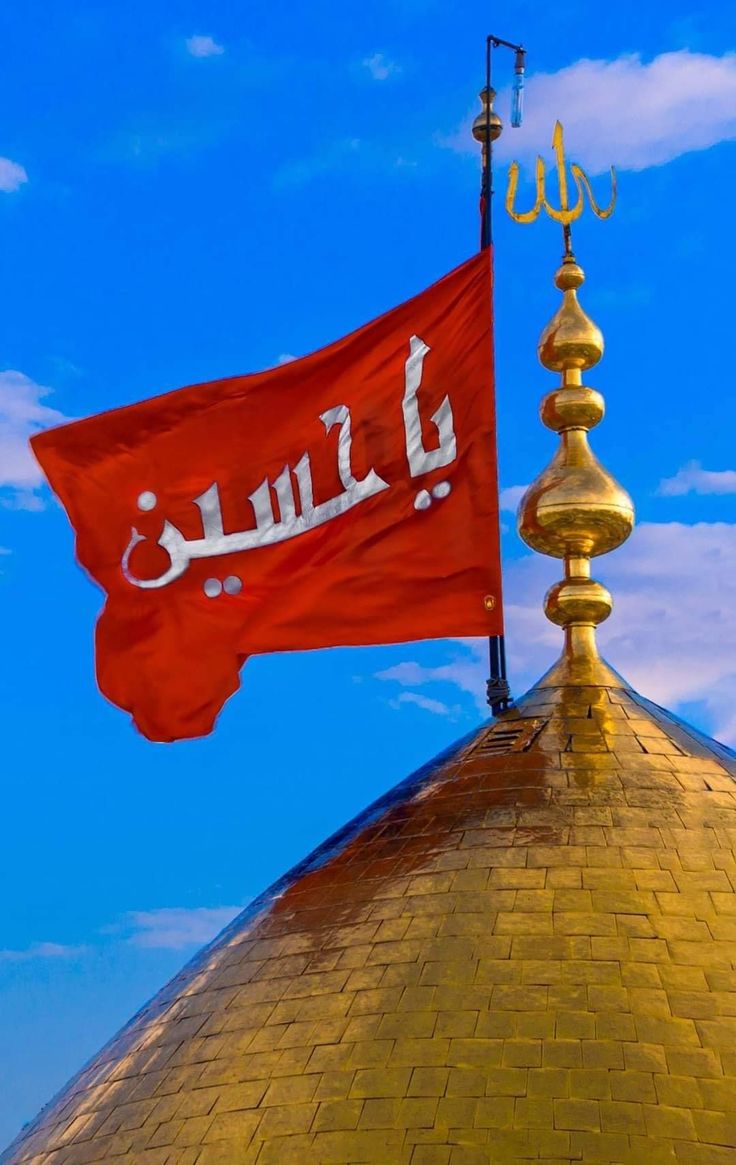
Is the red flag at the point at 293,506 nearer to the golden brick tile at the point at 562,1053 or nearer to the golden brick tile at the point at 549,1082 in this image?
the golden brick tile at the point at 562,1053

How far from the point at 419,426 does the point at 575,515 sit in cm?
142

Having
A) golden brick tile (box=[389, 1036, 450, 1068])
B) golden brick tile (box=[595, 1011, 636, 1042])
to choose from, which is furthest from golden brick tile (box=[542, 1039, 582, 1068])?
golden brick tile (box=[389, 1036, 450, 1068])

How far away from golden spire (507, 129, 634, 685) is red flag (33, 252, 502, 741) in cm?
86

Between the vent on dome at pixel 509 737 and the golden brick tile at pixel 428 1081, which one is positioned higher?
the vent on dome at pixel 509 737

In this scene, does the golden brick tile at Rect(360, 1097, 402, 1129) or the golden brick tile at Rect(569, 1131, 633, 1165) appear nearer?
the golden brick tile at Rect(569, 1131, 633, 1165)

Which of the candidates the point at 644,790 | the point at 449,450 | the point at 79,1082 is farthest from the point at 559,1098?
the point at 449,450

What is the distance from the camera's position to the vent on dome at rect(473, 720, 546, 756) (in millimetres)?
15055

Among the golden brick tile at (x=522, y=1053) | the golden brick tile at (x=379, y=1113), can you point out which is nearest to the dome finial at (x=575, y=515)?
the golden brick tile at (x=522, y=1053)

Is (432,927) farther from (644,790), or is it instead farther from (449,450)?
(449,450)

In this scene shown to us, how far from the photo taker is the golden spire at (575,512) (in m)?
16.2

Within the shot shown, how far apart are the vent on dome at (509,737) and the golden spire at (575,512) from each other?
2.10 ft

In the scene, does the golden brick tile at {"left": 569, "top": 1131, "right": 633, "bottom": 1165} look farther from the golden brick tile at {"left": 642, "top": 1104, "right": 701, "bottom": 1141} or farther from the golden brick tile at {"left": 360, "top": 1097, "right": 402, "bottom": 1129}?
the golden brick tile at {"left": 360, "top": 1097, "right": 402, "bottom": 1129}

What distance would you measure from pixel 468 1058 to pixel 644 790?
114 inches

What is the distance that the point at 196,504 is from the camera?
16.1 metres
